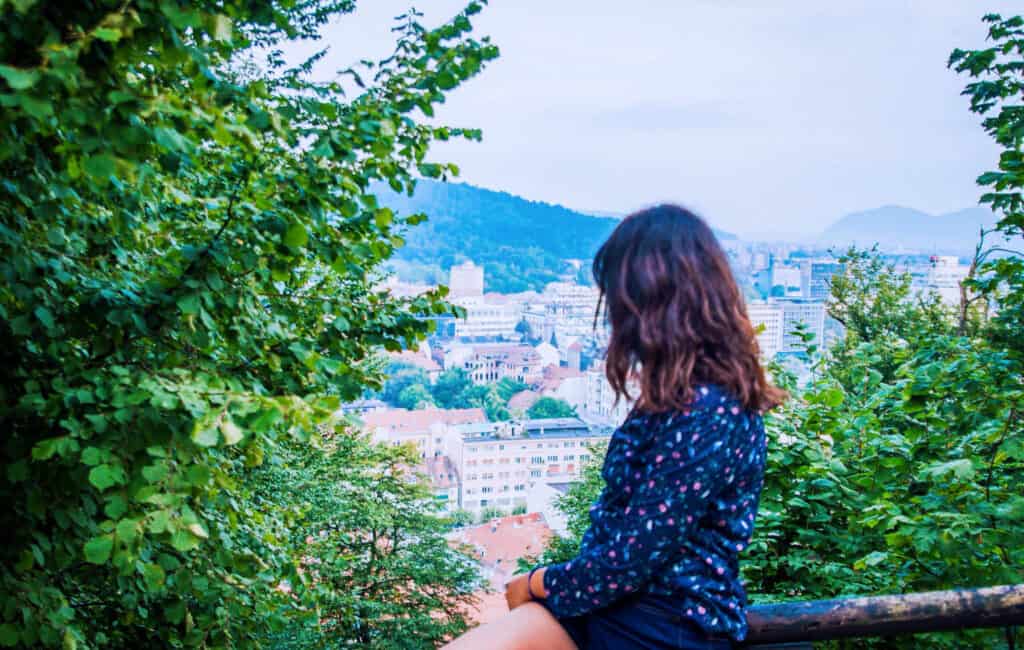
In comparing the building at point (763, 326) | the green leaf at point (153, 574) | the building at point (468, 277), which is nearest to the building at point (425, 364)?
the building at point (468, 277)

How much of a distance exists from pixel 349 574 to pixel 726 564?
17.1m

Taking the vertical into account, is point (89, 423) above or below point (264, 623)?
above

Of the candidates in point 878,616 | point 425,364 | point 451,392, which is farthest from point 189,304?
point 425,364

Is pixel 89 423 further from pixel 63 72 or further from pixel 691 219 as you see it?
pixel 691 219

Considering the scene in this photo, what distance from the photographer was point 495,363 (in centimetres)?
6141

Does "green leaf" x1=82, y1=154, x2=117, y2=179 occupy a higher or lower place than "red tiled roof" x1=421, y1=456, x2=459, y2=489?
higher

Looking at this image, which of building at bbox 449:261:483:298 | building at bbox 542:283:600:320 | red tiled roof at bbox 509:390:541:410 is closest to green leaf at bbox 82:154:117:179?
building at bbox 542:283:600:320

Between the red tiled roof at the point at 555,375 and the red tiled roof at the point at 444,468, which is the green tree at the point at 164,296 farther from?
the red tiled roof at the point at 555,375

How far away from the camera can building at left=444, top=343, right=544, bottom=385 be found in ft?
196

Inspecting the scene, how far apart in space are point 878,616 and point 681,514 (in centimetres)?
64

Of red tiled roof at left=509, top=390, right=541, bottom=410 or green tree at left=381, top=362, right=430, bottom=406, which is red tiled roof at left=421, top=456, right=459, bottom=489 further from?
red tiled roof at left=509, top=390, right=541, bottom=410

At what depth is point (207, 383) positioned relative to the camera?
6.20ft

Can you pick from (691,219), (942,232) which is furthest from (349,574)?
(942,232)

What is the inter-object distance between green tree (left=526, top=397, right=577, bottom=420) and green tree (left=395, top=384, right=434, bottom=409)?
25.0 ft
